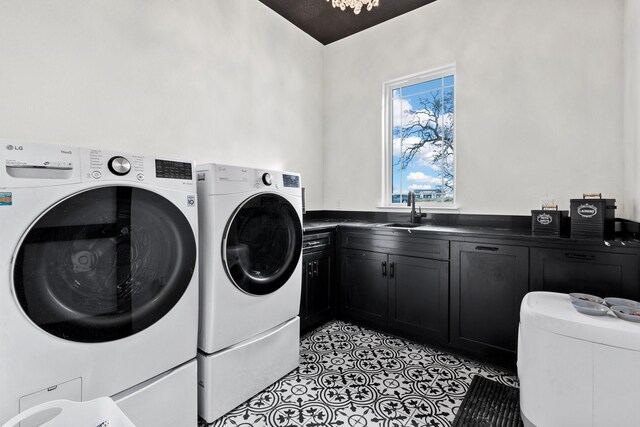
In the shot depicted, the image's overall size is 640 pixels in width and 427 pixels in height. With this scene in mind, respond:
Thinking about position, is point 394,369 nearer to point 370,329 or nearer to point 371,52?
point 370,329

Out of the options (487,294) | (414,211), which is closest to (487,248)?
(487,294)

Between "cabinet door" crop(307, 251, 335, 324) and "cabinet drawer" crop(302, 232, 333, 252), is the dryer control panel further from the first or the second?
"cabinet door" crop(307, 251, 335, 324)

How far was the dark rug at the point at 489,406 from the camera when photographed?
63.1 inches

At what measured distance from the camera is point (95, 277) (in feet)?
3.84

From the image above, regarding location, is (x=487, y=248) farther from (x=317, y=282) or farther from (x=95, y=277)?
(x=95, y=277)

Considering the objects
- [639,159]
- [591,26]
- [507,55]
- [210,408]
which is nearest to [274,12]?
[507,55]

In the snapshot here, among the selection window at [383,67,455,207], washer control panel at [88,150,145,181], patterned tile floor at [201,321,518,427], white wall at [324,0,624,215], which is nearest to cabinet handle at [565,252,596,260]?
white wall at [324,0,624,215]

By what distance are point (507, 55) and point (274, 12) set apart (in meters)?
2.11

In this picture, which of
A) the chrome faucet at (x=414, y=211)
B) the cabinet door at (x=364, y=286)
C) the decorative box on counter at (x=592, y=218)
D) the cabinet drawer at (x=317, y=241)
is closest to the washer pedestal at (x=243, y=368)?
the cabinet drawer at (x=317, y=241)

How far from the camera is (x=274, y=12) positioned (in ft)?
9.82

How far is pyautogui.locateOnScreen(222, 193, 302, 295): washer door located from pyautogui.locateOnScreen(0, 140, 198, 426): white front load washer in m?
0.22

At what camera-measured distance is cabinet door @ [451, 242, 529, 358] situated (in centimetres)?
201

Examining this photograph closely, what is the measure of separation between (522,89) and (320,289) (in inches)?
90.5

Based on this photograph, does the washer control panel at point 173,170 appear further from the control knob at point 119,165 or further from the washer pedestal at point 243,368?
the washer pedestal at point 243,368
